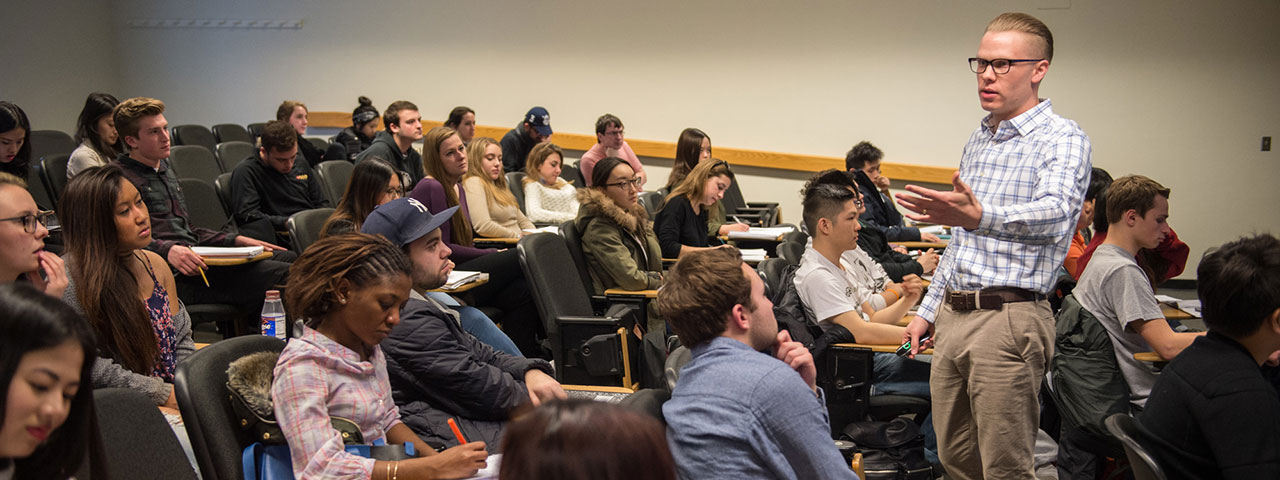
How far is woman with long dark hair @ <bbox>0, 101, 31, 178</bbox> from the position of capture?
391 centimetres

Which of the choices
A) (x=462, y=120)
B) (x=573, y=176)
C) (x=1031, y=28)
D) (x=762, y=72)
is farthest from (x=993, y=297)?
(x=762, y=72)

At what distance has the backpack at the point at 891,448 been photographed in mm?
2705

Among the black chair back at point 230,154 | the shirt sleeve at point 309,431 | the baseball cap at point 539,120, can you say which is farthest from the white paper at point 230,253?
the baseball cap at point 539,120

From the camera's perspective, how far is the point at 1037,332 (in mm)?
2123

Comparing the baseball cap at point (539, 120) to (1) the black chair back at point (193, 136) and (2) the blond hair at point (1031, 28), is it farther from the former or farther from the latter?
(2) the blond hair at point (1031, 28)

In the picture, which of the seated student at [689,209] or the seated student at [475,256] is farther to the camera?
the seated student at [689,209]

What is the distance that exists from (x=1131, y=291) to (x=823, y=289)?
89cm

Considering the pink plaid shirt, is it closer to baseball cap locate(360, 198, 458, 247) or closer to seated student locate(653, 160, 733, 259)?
baseball cap locate(360, 198, 458, 247)

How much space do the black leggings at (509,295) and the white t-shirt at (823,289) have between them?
4.60 feet

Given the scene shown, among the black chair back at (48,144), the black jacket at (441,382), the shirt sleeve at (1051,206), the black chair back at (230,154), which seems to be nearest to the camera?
the shirt sleeve at (1051,206)

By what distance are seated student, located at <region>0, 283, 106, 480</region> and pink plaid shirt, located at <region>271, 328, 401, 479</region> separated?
43cm

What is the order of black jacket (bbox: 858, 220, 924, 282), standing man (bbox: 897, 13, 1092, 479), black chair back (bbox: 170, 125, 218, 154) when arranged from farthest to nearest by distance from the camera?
black chair back (bbox: 170, 125, 218, 154) → black jacket (bbox: 858, 220, 924, 282) → standing man (bbox: 897, 13, 1092, 479)

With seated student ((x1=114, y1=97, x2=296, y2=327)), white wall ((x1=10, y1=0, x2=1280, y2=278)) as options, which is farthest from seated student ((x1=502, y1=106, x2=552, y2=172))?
seated student ((x1=114, y1=97, x2=296, y2=327))

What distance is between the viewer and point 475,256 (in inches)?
166
